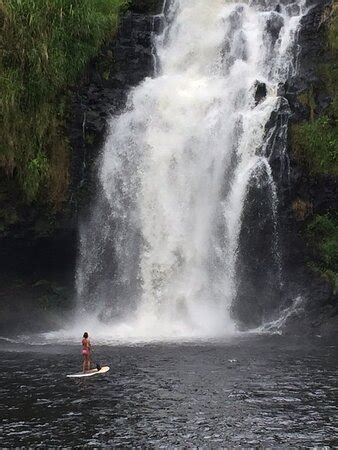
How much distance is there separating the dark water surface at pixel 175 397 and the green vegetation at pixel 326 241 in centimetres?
429

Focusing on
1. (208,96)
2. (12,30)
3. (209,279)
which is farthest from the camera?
(208,96)

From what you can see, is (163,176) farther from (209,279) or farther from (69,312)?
(69,312)

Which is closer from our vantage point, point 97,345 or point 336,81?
point 97,345

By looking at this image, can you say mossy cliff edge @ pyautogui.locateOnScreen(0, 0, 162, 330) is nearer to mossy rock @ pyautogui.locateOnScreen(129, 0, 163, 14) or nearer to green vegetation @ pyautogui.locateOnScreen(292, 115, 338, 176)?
mossy rock @ pyautogui.locateOnScreen(129, 0, 163, 14)

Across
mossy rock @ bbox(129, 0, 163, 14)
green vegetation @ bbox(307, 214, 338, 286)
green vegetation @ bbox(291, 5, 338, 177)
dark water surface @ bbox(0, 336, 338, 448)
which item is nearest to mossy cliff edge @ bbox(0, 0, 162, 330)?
mossy rock @ bbox(129, 0, 163, 14)

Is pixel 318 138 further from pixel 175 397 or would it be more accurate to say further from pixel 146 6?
pixel 175 397

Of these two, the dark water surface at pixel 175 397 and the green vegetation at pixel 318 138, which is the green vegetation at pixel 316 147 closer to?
the green vegetation at pixel 318 138

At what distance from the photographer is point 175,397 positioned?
12648mm

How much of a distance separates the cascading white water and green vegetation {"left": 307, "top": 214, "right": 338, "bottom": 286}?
2143mm

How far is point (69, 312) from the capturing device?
22562 mm

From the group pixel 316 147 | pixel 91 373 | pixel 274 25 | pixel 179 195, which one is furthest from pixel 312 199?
pixel 91 373

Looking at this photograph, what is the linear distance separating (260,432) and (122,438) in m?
2.46

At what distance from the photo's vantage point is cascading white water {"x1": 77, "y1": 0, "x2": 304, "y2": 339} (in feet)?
70.1

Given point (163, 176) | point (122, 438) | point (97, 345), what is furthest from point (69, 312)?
point (122, 438)
